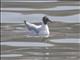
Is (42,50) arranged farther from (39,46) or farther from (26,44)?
(26,44)

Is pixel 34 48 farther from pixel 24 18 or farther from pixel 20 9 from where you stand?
pixel 20 9

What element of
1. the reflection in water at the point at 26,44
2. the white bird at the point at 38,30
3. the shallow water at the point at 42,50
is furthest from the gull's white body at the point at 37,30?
the reflection in water at the point at 26,44

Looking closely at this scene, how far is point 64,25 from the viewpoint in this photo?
678cm

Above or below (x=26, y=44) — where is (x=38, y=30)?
above

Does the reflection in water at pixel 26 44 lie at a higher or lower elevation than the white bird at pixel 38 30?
lower

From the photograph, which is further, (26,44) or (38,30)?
(38,30)

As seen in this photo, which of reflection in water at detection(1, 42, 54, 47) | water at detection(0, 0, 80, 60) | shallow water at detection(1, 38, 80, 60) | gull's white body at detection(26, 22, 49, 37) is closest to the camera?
shallow water at detection(1, 38, 80, 60)

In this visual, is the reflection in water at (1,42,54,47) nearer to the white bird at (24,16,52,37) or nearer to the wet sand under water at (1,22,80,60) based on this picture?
the wet sand under water at (1,22,80,60)

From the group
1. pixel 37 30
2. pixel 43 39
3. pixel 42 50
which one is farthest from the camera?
pixel 37 30

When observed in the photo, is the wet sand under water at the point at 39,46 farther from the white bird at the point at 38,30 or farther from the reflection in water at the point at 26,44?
the white bird at the point at 38,30

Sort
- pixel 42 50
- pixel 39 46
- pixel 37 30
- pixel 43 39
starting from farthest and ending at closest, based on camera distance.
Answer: pixel 37 30 → pixel 43 39 → pixel 39 46 → pixel 42 50

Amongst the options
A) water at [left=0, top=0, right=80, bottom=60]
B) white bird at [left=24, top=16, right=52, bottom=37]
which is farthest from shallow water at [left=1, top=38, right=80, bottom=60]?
white bird at [left=24, top=16, right=52, bottom=37]

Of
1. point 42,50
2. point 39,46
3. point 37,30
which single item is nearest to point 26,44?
point 39,46

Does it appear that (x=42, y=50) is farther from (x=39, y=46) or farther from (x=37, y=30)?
(x=37, y=30)
